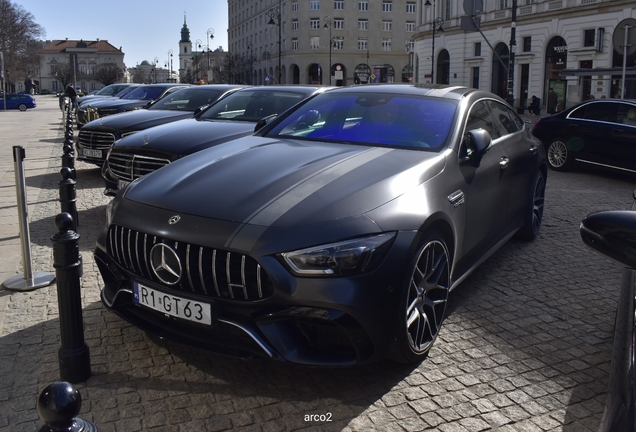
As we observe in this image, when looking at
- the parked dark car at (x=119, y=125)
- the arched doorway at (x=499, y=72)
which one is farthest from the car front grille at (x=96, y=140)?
the arched doorway at (x=499, y=72)

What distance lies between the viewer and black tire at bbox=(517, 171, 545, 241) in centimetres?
616

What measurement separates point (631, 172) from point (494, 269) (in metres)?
6.52

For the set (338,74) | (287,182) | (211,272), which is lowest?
(211,272)

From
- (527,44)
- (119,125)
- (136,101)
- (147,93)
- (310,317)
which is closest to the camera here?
(310,317)

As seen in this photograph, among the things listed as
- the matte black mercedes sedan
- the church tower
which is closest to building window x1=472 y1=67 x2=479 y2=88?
the matte black mercedes sedan

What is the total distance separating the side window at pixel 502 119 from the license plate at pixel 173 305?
3328mm

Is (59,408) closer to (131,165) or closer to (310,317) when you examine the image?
(310,317)

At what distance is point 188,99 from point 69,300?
26.1ft

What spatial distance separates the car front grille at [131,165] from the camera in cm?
684

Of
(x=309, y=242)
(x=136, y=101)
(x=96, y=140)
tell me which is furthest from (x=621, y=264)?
(x=136, y=101)

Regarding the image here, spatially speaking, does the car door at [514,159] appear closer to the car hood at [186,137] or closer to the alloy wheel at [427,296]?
the alloy wheel at [427,296]

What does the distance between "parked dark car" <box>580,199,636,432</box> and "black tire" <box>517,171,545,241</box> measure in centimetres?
456

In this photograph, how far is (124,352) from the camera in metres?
3.68

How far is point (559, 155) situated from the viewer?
40.2 feet
